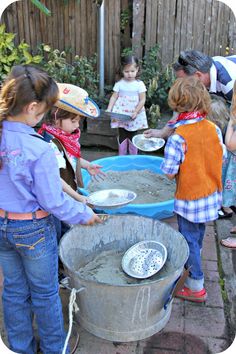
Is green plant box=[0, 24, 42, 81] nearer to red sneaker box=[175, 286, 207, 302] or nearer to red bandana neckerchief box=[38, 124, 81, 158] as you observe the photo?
red bandana neckerchief box=[38, 124, 81, 158]

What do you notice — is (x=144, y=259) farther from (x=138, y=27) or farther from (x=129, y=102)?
(x=138, y=27)

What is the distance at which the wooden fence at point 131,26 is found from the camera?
5363mm

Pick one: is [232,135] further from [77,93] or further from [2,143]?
[2,143]

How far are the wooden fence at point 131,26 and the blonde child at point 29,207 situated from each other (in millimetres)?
3832

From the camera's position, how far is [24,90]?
1837mm

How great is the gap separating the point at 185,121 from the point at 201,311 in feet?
3.88

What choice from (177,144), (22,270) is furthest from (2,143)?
(177,144)

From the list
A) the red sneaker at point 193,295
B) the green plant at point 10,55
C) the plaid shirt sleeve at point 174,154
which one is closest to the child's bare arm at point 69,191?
the plaid shirt sleeve at point 174,154

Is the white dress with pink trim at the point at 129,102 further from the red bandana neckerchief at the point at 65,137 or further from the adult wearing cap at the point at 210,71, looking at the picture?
the red bandana neckerchief at the point at 65,137

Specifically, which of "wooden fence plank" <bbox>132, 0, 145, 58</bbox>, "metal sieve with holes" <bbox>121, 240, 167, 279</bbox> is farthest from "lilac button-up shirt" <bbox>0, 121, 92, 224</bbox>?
"wooden fence plank" <bbox>132, 0, 145, 58</bbox>

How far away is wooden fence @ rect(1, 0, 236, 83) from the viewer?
5.36m

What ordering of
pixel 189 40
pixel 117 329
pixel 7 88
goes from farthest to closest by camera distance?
1. pixel 189 40
2. pixel 117 329
3. pixel 7 88

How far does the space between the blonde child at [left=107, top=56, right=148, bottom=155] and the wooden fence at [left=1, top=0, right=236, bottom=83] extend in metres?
1.00

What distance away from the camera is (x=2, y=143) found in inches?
73.9
